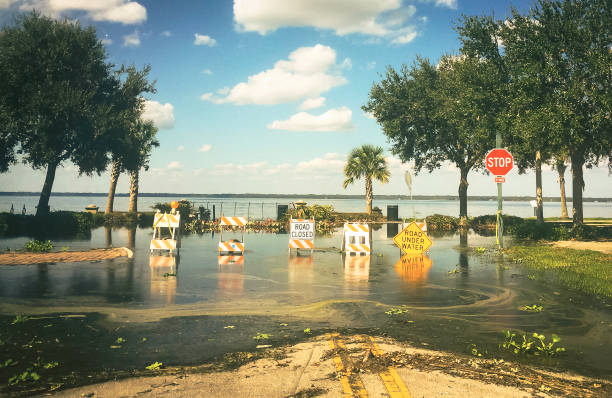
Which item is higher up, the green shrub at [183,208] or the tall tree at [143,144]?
the tall tree at [143,144]

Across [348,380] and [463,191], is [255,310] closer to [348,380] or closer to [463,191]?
[348,380]

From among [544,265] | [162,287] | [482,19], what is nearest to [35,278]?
[162,287]

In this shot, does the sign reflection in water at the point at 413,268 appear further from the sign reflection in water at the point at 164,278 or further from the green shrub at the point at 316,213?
the green shrub at the point at 316,213

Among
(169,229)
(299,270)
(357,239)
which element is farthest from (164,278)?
(357,239)

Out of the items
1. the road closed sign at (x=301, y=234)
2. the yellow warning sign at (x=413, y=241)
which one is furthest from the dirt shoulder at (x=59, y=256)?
the yellow warning sign at (x=413, y=241)

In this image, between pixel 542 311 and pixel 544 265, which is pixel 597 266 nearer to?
pixel 544 265

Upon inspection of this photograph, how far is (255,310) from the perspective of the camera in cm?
869

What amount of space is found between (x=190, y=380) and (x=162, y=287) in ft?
20.2

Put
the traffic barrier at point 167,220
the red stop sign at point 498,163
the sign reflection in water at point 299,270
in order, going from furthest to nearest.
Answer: the red stop sign at point 498,163
the traffic barrier at point 167,220
the sign reflection in water at point 299,270

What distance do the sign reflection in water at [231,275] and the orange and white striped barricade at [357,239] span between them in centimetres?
428

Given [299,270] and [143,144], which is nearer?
[299,270]

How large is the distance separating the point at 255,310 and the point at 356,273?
5.30 m

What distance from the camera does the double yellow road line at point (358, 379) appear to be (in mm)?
4682

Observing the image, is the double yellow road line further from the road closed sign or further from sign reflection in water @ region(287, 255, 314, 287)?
the road closed sign
